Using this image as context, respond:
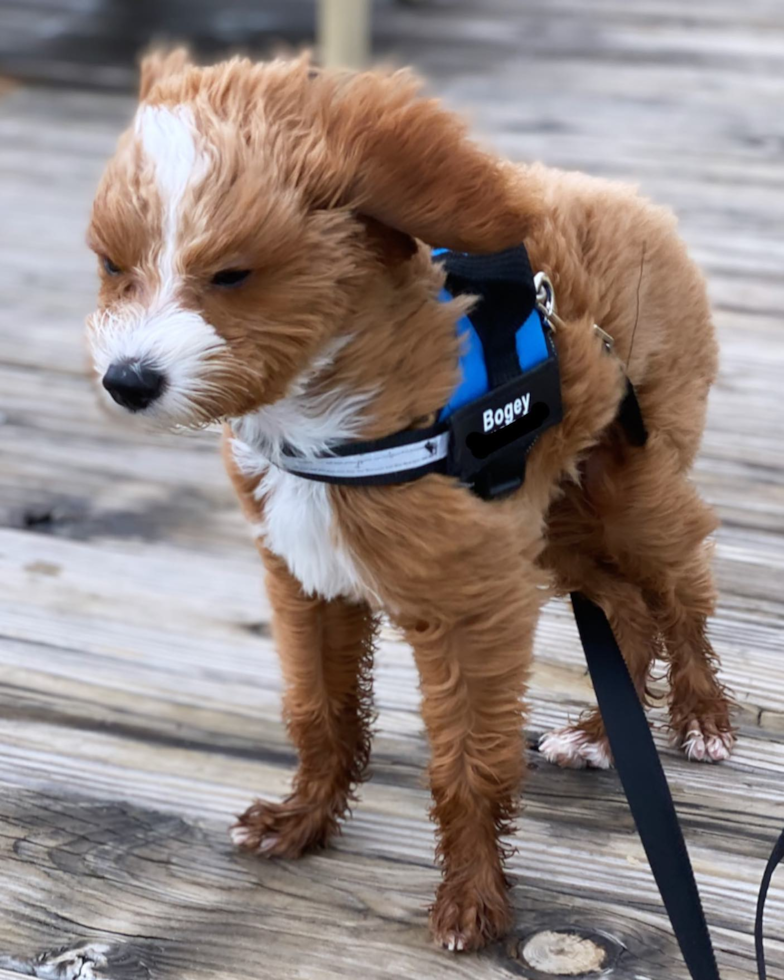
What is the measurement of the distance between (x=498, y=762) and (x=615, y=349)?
62cm

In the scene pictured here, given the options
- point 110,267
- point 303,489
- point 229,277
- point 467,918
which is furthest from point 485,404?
point 467,918

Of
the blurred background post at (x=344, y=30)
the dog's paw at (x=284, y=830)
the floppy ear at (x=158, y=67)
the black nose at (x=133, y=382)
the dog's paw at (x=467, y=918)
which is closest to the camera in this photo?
the black nose at (x=133, y=382)

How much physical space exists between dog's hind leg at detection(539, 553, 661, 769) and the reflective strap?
0.51 metres

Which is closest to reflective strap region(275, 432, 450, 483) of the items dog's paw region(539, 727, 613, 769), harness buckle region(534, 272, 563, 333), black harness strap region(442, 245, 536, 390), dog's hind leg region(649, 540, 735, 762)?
black harness strap region(442, 245, 536, 390)

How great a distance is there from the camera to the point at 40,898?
6.52 ft

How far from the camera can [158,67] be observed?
1.66 m

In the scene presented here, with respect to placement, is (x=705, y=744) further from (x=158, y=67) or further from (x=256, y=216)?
(x=158, y=67)

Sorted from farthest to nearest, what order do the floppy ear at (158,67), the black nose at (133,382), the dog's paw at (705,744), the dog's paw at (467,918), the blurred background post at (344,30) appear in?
the blurred background post at (344,30), the dog's paw at (705,744), the dog's paw at (467,918), the floppy ear at (158,67), the black nose at (133,382)

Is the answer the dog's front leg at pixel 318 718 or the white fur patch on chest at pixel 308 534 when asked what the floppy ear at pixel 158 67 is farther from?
the dog's front leg at pixel 318 718

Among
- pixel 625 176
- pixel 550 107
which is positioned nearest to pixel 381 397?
pixel 625 176

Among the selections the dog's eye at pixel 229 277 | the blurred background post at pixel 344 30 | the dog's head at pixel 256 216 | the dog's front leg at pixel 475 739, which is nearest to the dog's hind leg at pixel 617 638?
the dog's front leg at pixel 475 739

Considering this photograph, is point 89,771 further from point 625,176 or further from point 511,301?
point 625,176

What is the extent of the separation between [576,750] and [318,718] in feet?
1.54

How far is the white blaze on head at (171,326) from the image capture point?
144cm
